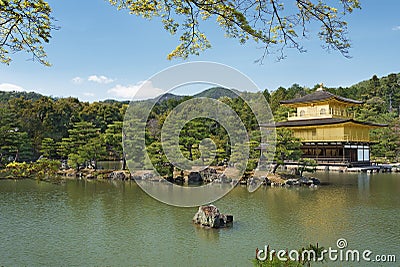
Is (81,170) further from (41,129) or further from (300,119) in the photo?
(300,119)

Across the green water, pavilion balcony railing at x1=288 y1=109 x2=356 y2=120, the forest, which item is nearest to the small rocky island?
the green water

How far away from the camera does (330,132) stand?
65.9 feet

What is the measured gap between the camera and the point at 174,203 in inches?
365

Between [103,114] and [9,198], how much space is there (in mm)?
18956

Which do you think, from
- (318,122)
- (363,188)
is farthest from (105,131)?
(363,188)

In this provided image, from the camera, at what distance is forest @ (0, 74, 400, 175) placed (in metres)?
16.0

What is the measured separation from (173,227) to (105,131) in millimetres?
13604

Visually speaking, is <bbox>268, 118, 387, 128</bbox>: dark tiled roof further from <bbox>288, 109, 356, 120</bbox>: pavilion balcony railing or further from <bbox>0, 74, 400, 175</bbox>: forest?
<bbox>0, 74, 400, 175</bbox>: forest

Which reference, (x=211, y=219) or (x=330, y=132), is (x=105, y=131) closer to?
(x=330, y=132)

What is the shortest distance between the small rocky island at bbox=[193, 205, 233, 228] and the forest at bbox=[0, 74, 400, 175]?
5.93 m

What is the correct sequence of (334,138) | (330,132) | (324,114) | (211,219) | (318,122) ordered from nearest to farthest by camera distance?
(211,219) → (334,138) → (330,132) → (318,122) → (324,114)

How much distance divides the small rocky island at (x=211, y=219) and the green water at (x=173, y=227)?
0.51ft

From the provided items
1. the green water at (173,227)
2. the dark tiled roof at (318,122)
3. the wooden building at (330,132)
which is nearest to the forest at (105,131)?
the dark tiled roof at (318,122)

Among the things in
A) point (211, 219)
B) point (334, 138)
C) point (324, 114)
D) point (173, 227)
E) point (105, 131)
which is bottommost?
point (173, 227)
